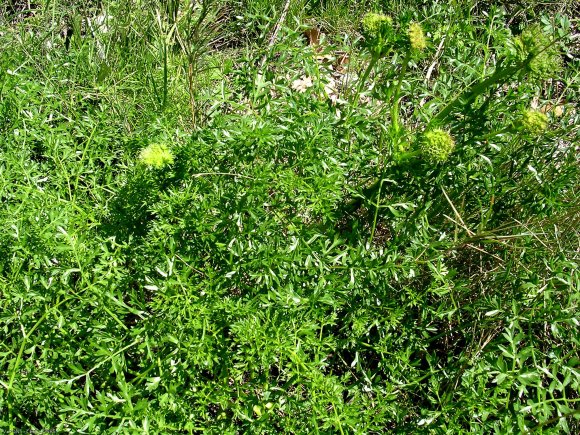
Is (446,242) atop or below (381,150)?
below

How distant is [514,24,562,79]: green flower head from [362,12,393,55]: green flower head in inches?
15.8

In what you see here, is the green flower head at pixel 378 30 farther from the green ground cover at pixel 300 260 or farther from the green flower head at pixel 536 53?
the green flower head at pixel 536 53

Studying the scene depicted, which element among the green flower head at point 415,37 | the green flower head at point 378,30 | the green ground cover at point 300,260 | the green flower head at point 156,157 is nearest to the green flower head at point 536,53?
the green ground cover at point 300,260

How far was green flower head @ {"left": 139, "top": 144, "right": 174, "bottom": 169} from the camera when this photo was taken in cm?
225

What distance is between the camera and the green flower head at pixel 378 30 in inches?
90.1

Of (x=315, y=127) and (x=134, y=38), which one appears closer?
(x=315, y=127)

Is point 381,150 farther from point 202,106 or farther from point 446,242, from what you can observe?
point 202,106

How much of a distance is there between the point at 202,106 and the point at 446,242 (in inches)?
60.2

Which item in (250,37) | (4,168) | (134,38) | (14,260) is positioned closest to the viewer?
(14,260)

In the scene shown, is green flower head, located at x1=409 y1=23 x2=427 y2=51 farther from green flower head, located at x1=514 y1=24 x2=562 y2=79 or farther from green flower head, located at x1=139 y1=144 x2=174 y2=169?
green flower head, located at x1=139 y1=144 x2=174 y2=169

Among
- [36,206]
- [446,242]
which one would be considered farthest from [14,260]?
[446,242]

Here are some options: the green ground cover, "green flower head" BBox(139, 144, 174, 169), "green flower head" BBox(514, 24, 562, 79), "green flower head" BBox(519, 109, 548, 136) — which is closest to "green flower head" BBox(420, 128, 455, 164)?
→ the green ground cover

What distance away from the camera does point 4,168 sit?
8.69ft

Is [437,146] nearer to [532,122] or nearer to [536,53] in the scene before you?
[532,122]
